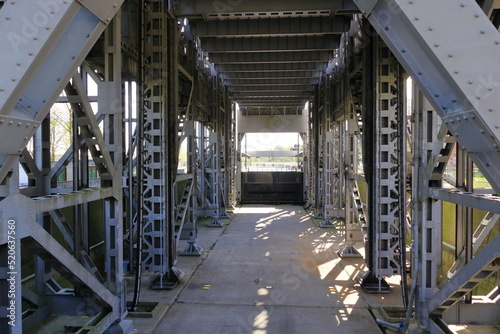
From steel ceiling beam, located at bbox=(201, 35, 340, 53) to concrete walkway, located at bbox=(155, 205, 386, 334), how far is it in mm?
7549

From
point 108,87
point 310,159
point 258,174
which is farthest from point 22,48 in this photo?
point 258,174

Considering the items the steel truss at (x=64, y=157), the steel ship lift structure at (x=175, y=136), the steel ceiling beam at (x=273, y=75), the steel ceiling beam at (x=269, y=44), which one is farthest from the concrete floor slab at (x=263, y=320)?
the steel ceiling beam at (x=273, y=75)

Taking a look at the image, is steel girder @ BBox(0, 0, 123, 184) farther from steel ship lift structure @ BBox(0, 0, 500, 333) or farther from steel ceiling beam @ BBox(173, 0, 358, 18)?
steel ceiling beam @ BBox(173, 0, 358, 18)

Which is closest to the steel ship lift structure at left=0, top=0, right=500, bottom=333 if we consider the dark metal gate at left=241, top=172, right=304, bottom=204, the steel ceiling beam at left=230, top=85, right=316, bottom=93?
the steel ceiling beam at left=230, top=85, right=316, bottom=93

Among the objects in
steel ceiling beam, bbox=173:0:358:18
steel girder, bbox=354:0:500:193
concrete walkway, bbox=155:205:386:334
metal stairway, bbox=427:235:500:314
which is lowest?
concrete walkway, bbox=155:205:386:334

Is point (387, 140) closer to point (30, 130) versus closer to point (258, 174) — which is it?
point (30, 130)

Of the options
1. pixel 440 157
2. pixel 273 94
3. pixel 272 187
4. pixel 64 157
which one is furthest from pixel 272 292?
pixel 272 187

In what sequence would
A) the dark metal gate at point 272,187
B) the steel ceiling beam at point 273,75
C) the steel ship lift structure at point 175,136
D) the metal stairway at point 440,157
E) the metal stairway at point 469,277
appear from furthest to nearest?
1. the dark metal gate at point 272,187
2. the steel ceiling beam at point 273,75
3. the metal stairway at point 440,157
4. the metal stairway at point 469,277
5. the steel ship lift structure at point 175,136

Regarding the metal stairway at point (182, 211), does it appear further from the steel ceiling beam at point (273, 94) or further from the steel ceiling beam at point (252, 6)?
the steel ceiling beam at point (273, 94)

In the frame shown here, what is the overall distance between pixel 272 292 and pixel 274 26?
8486 mm

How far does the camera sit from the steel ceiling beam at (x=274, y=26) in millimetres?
12234

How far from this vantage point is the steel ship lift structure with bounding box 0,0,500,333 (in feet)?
9.39

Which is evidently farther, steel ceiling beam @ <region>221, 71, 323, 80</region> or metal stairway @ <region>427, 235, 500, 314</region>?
steel ceiling beam @ <region>221, 71, 323, 80</region>

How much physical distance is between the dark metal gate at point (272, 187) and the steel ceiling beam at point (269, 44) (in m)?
16.3
